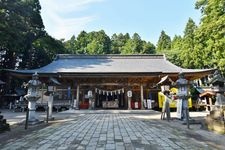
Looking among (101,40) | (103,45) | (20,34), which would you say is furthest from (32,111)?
(101,40)

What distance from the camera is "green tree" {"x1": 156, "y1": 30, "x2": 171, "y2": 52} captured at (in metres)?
57.6

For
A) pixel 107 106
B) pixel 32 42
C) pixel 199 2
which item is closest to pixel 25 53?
pixel 32 42

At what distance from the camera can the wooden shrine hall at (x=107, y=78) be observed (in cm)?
2003

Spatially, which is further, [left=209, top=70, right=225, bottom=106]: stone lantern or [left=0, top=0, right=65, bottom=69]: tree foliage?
[left=0, top=0, right=65, bottom=69]: tree foliage

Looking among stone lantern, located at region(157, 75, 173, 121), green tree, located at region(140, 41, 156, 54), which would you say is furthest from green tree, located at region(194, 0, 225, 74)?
green tree, located at region(140, 41, 156, 54)

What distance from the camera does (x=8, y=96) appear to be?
28.2m

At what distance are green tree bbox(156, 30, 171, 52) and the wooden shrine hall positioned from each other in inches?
1310

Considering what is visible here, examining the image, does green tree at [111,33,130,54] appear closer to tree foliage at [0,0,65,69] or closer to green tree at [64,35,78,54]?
green tree at [64,35,78,54]

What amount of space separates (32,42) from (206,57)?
87.2ft

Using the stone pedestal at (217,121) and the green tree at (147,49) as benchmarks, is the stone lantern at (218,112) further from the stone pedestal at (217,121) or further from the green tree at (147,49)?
the green tree at (147,49)

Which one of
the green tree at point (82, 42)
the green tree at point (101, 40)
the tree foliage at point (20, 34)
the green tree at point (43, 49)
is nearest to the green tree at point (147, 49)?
the green tree at point (101, 40)

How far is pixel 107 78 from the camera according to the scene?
21.3 metres

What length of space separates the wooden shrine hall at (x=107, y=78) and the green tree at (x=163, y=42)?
109 ft

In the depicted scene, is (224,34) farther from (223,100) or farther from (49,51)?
(49,51)
